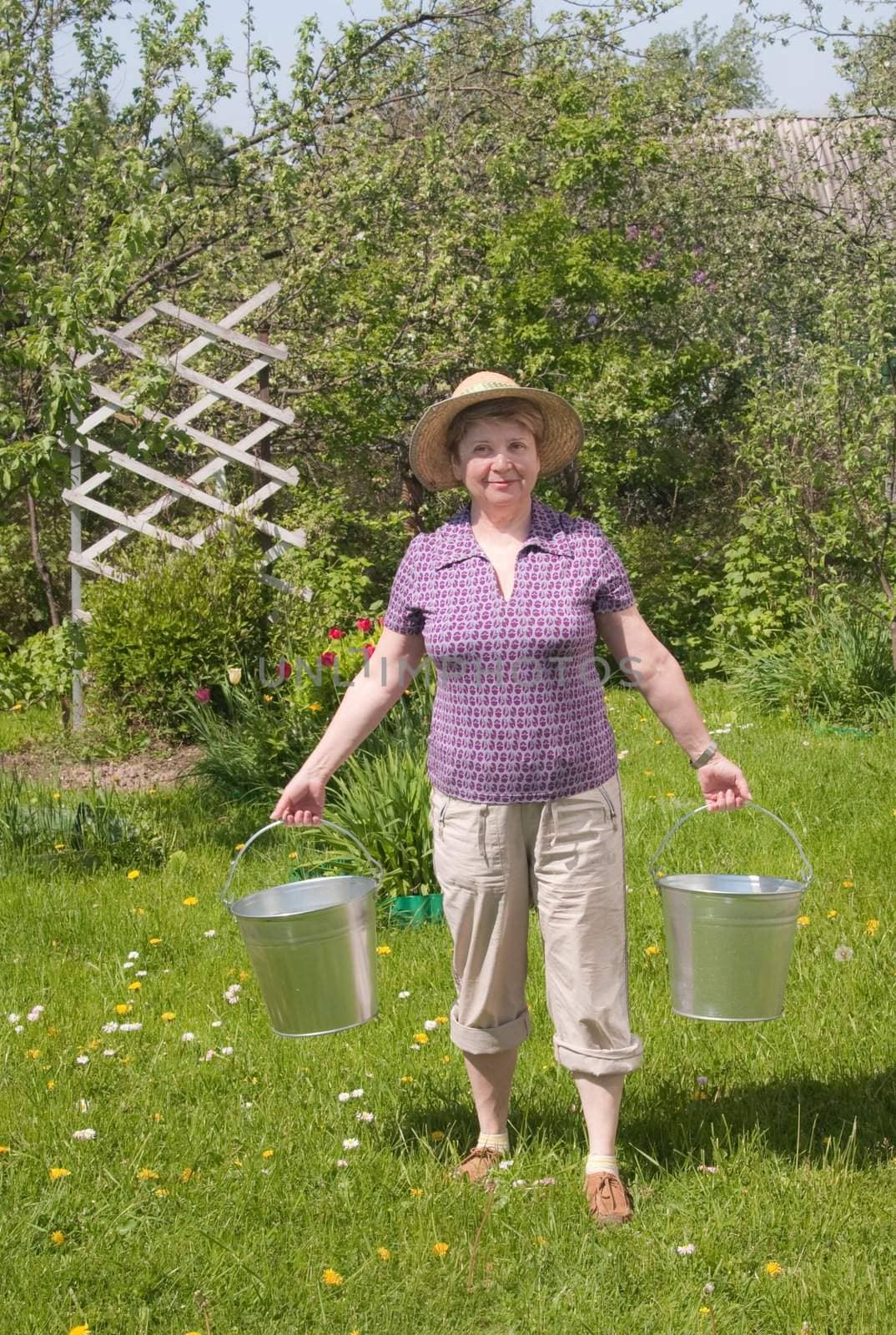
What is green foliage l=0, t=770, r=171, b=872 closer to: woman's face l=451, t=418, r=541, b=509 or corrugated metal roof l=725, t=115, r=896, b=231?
woman's face l=451, t=418, r=541, b=509

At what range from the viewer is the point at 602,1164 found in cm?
265

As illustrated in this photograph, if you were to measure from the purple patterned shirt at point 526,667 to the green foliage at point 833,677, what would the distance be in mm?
4402

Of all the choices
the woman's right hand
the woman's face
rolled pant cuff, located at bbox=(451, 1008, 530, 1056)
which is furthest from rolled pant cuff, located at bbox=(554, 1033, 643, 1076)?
the woman's face

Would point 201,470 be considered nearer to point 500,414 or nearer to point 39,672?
point 39,672

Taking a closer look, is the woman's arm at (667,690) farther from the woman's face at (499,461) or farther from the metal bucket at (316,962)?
the metal bucket at (316,962)

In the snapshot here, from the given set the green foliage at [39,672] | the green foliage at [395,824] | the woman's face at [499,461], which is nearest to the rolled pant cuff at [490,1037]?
the woman's face at [499,461]

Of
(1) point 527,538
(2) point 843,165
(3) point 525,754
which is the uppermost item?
(2) point 843,165

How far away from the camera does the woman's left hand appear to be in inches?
107

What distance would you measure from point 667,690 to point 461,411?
70 cm

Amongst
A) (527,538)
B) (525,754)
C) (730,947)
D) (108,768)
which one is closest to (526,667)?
(525,754)

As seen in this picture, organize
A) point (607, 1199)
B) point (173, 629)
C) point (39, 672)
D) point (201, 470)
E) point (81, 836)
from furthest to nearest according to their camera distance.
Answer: point (39, 672)
point (201, 470)
point (173, 629)
point (81, 836)
point (607, 1199)

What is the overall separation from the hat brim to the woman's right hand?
26.0 inches

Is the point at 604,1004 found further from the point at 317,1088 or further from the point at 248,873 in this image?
the point at 248,873

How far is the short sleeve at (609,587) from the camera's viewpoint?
8.75ft
